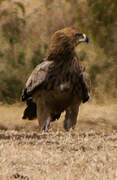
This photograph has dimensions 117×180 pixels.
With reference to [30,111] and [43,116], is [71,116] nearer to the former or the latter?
[43,116]

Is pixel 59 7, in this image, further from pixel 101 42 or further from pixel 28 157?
pixel 28 157

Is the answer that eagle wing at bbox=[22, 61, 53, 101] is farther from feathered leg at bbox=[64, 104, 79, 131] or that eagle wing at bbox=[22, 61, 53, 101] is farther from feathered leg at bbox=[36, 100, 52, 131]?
feathered leg at bbox=[64, 104, 79, 131]

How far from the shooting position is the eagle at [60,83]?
9.28 meters

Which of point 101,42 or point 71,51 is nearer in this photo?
point 71,51

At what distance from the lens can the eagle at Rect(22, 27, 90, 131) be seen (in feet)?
30.5

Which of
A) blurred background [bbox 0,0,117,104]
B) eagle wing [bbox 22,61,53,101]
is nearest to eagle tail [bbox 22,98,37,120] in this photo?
eagle wing [bbox 22,61,53,101]

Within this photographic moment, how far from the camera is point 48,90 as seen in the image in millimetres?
9328

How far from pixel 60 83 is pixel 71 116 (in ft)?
1.96

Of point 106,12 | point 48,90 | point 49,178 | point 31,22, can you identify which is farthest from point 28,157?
point 31,22

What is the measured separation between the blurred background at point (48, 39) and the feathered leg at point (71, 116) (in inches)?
132

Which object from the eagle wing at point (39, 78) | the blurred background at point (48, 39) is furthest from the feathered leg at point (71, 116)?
the blurred background at point (48, 39)

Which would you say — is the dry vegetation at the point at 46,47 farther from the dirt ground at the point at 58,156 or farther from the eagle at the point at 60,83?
the dirt ground at the point at 58,156

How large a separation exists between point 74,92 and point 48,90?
1.34 feet

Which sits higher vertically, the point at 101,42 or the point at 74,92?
the point at 101,42
